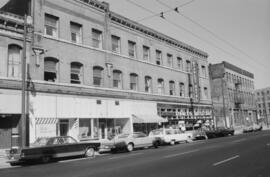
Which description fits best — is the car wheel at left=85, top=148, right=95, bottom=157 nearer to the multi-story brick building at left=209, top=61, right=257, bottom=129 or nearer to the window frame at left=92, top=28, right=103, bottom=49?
the window frame at left=92, top=28, right=103, bottom=49

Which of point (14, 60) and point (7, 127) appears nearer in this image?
point (7, 127)

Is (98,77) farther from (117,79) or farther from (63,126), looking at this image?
(63,126)

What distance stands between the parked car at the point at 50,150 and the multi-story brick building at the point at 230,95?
116 feet

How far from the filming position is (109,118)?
26516 mm

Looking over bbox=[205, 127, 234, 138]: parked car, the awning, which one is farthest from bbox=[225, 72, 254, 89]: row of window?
the awning

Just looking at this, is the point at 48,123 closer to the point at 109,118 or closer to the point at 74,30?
the point at 109,118

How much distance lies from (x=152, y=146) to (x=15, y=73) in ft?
41.7

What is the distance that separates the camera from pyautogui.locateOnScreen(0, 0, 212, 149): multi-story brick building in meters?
20.7

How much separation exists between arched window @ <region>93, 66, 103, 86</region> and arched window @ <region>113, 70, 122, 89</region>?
6.38ft

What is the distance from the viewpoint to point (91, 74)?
25422mm

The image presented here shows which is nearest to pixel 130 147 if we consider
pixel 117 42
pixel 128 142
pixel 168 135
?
pixel 128 142

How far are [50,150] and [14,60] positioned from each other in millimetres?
8307

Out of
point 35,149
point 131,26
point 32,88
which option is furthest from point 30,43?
point 131,26

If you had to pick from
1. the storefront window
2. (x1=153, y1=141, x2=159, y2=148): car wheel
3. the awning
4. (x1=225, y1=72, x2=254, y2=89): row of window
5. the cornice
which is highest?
the cornice
